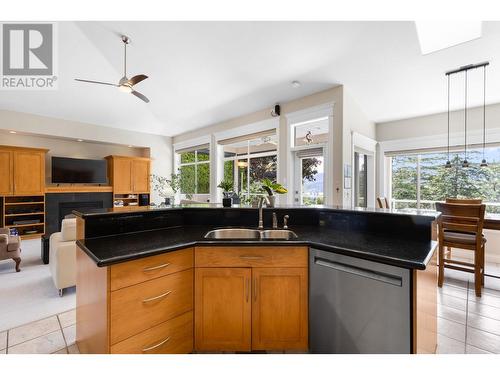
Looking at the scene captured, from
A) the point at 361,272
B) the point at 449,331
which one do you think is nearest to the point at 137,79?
the point at 361,272

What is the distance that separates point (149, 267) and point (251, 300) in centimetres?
71

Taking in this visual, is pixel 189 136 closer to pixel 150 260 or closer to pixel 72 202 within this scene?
pixel 72 202

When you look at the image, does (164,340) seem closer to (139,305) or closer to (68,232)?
(139,305)

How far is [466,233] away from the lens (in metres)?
3.13

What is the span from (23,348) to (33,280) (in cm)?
165

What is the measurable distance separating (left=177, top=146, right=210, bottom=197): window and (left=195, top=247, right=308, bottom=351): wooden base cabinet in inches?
217

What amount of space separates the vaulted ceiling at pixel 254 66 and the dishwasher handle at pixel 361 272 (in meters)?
2.87

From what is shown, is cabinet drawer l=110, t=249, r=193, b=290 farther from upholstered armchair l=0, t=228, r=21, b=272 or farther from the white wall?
the white wall

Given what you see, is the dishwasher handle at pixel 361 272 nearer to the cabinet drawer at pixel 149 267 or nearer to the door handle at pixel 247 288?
the door handle at pixel 247 288

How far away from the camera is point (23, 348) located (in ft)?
6.08

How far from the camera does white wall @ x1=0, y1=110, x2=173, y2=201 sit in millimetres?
5422

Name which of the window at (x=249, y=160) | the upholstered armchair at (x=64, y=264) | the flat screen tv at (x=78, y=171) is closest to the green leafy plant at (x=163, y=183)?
the flat screen tv at (x=78, y=171)

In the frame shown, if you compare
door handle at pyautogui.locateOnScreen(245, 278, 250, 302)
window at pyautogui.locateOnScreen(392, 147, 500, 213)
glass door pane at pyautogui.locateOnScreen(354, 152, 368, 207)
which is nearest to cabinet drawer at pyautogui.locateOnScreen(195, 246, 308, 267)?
door handle at pyautogui.locateOnScreen(245, 278, 250, 302)

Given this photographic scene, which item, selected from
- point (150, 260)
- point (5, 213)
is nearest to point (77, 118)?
point (5, 213)
